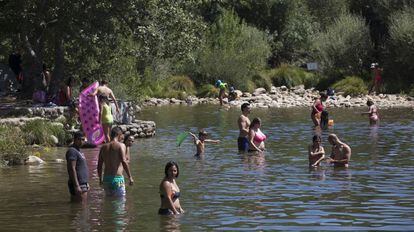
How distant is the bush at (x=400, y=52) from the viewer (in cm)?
5609

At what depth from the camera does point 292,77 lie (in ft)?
208

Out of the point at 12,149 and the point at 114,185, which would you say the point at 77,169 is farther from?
the point at 12,149

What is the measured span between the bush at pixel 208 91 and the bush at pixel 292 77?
22.6ft

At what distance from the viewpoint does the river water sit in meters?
15.7

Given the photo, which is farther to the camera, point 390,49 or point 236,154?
point 390,49

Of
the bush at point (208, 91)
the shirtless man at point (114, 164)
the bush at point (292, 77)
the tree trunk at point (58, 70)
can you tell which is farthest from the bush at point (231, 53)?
the shirtless man at point (114, 164)

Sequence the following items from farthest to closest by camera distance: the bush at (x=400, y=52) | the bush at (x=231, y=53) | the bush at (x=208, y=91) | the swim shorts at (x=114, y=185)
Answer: the bush at (x=231, y=53)
the bush at (x=208, y=91)
the bush at (x=400, y=52)
the swim shorts at (x=114, y=185)

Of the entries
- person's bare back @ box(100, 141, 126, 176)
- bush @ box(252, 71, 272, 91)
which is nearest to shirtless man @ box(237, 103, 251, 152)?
person's bare back @ box(100, 141, 126, 176)

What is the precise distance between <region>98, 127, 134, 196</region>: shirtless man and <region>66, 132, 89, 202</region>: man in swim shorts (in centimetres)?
43

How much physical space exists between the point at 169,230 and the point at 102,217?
178 cm

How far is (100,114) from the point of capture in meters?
27.6

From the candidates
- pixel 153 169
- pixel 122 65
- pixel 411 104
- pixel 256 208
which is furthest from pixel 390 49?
pixel 256 208

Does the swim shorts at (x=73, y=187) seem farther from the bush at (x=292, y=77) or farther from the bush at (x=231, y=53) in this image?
the bush at (x=292, y=77)

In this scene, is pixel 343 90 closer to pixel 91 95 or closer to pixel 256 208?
pixel 91 95
